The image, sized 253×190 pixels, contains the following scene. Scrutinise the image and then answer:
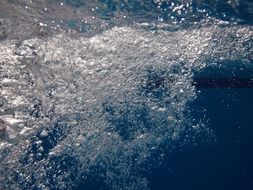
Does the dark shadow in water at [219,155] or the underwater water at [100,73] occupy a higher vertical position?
the underwater water at [100,73]

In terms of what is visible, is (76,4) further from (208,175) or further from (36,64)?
(208,175)

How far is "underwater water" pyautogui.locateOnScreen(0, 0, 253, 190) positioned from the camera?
6.11 metres

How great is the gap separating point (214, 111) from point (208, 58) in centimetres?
2414

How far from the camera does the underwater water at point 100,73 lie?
241 inches

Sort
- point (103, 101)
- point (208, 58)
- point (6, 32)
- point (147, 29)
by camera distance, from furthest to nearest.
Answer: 1. point (208, 58)
2. point (103, 101)
3. point (147, 29)
4. point (6, 32)

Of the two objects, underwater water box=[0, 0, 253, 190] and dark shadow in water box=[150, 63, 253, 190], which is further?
dark shadow in water box=[150, 63, 253, 190]

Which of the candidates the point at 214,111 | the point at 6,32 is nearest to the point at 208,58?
the point at 6,32

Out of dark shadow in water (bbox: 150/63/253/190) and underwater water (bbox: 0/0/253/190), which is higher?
underwater water (bbox: 0/0/253/190)

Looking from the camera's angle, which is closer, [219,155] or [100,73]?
[100,73]

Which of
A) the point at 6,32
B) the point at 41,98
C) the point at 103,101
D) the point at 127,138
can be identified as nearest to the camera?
the point at 6,32

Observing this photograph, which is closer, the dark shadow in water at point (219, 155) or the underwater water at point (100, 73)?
the underwater water at point (100, 73)

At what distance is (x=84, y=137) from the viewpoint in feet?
29.3

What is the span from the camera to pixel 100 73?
7863mm

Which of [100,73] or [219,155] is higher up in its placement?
[100,73]
